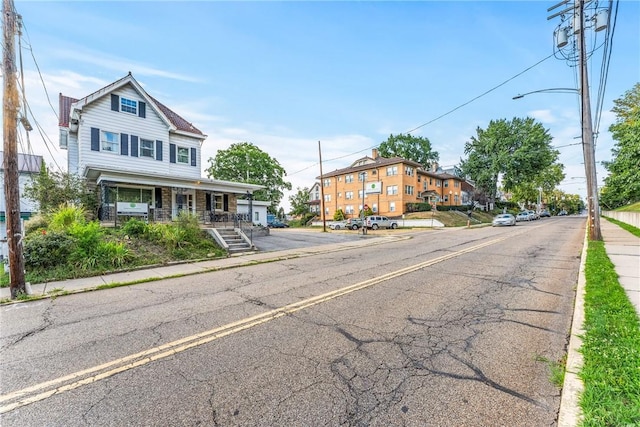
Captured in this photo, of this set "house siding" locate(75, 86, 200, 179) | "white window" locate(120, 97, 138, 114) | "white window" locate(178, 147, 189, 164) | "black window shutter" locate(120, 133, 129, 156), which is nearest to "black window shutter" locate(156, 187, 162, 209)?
"house siding" locate(75, 86, 200, 179)

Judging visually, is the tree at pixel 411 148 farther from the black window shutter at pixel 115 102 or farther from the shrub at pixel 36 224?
the shrub at pixel 36 224

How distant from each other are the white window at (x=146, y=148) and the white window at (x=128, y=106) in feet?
6.33

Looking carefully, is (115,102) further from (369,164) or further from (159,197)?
(369,164)

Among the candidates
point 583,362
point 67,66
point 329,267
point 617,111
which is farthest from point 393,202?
point 583,362

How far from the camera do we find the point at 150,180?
54.4 feet

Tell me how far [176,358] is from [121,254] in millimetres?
8137

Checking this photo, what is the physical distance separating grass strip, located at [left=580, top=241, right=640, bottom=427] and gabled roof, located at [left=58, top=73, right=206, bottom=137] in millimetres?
22315

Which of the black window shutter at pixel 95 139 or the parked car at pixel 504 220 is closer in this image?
the black window shutter at pixel 95 139

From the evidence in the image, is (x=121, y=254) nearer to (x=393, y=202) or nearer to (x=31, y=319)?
(x=31, y=319)

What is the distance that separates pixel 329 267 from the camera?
31.8ft

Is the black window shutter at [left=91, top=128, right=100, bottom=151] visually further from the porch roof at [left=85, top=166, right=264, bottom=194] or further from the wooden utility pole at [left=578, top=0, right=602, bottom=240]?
the wooden utility pole at [left=578, top=0, right=602, bottom=240]

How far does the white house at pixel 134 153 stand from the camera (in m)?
16.7

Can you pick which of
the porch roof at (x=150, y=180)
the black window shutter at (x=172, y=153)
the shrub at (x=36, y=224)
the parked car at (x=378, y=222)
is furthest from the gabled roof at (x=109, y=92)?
the parked car at (x=378, y=222)

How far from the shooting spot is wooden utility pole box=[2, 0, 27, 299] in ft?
22.1
